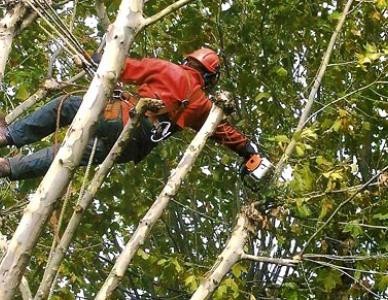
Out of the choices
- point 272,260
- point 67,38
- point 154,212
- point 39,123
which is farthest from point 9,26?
point 272,260

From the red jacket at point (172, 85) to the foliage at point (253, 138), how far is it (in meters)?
0.82

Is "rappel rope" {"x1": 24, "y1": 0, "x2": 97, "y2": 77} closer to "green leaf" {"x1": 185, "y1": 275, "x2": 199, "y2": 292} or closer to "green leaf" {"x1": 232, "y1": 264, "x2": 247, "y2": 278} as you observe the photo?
"green leaf" {"x1": 185, "y1": 275, "x2": 199, "y2": 292}

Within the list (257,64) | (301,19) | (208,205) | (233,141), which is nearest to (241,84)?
(257,64)

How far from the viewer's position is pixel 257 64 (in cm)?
684

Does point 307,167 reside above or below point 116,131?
below

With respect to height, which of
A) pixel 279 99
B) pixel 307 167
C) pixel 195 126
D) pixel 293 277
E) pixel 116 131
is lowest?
pixel 293 277

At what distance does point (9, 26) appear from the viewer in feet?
15.1

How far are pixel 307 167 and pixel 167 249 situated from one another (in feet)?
10.8

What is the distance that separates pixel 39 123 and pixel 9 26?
1.82 ft

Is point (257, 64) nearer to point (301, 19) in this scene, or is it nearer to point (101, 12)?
point (301, 19)

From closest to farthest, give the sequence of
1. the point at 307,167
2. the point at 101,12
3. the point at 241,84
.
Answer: the point at 307,167, the point at 101,12, the point at 241,84

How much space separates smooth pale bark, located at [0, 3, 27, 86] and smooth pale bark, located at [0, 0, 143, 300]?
1233 millimetres

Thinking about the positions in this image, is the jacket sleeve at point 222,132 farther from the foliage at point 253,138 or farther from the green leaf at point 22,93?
the green leaf at point 22,93

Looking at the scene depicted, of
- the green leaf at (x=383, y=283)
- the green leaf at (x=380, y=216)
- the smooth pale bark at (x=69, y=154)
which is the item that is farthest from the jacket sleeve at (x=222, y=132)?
the smooth pale bark at (x=69, y=154)
